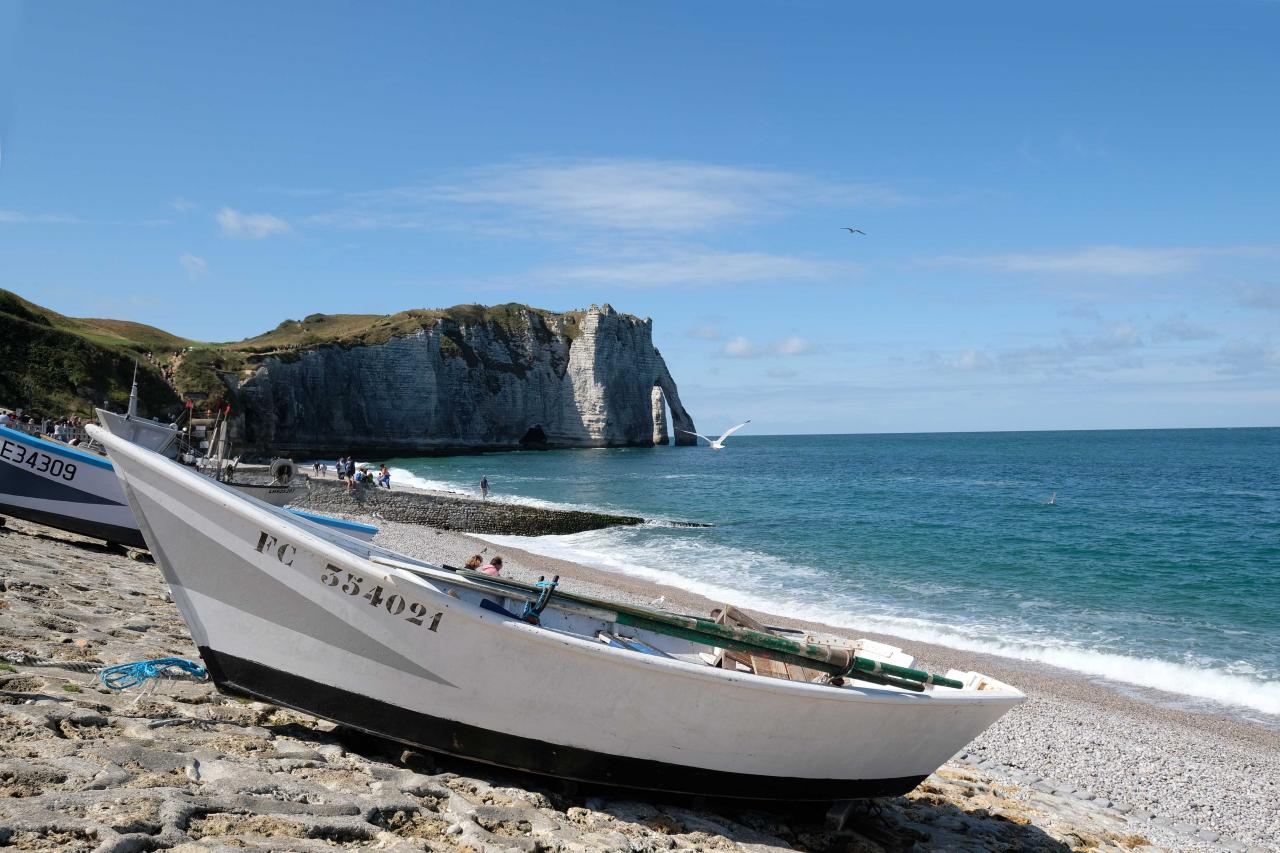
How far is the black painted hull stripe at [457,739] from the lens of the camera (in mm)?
6348

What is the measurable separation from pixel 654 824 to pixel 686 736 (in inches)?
27.2

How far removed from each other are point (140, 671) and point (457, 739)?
267 centimetres

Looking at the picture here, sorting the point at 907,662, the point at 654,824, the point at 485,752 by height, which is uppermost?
the point at 907,662

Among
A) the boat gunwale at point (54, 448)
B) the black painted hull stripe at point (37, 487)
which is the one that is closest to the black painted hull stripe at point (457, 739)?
the boat gunwale at point (54, 448)

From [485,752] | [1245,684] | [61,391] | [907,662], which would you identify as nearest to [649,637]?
[485,752]

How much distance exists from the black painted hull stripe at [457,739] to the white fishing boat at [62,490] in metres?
7.15

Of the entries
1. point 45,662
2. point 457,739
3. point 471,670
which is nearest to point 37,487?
point 45,662

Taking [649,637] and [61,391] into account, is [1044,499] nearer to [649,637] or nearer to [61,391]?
[649,637]

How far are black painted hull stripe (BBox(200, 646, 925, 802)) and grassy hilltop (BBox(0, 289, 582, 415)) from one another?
173 feet

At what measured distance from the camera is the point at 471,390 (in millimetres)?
98188

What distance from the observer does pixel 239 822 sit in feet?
15.1

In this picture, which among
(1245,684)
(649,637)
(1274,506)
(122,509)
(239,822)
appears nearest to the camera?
(239,822)

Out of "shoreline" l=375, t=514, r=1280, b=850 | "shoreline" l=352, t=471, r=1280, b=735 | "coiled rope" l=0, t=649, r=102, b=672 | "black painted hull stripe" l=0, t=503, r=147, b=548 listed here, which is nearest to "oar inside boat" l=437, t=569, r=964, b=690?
"coiled rope" l=0, t=649, r=102, b=672

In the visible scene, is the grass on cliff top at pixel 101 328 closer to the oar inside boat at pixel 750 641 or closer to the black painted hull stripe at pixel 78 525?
the black painted hull stripe at pixel 78 525
